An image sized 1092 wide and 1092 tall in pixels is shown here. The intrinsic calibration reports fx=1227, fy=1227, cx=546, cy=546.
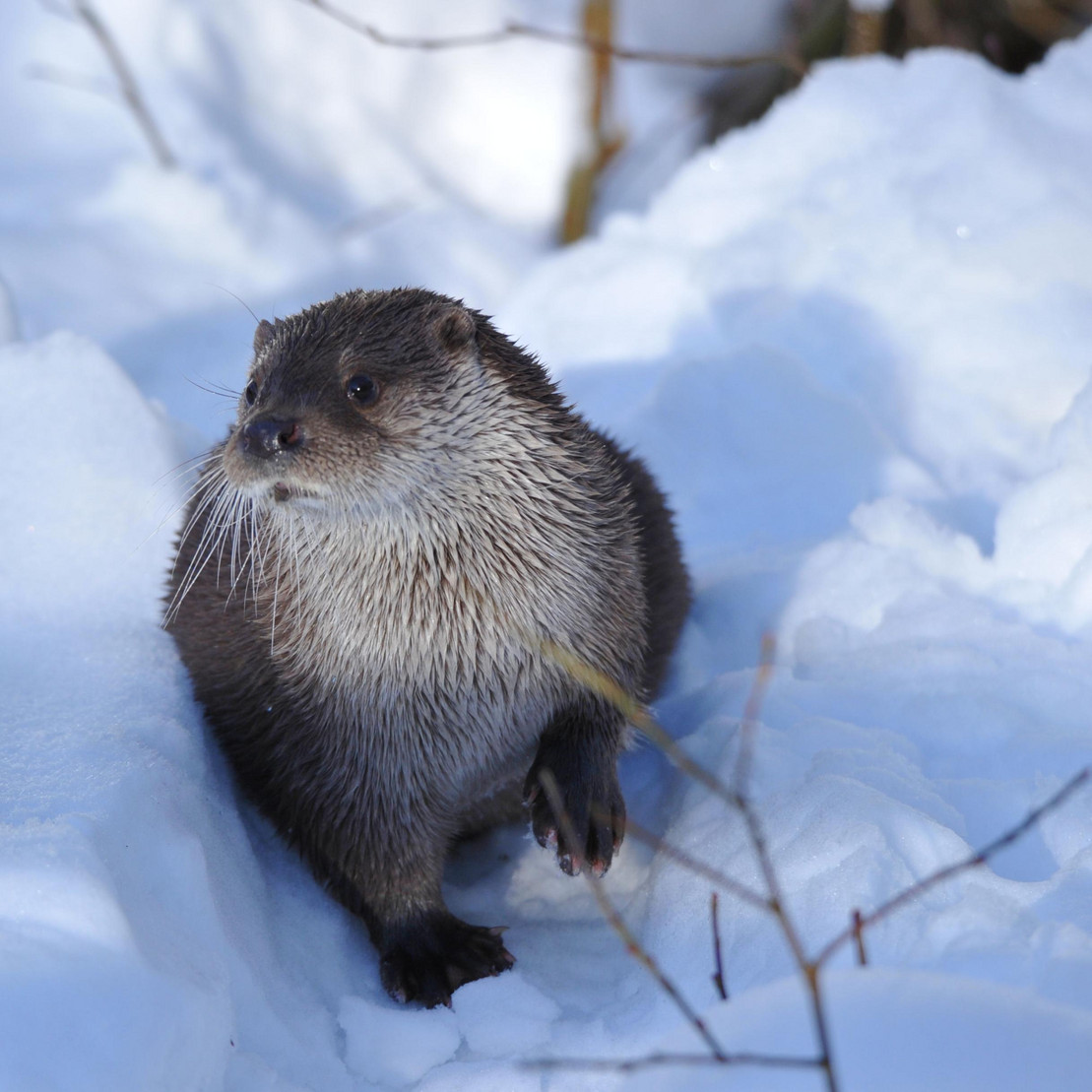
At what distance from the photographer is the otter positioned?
198 cm

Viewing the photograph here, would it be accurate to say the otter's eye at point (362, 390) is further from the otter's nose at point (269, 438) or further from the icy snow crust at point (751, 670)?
the icy snow crust at point (751, 670)

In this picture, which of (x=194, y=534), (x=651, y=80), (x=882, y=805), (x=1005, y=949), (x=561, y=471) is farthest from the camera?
(x=651, y=80)

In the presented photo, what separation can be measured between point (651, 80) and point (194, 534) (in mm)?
4578

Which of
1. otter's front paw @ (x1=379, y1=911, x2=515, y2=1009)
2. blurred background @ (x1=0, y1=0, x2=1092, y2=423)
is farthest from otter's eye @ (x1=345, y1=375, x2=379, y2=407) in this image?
blurred background @ (x1=0, y1=0, x2=1092, y2=423)

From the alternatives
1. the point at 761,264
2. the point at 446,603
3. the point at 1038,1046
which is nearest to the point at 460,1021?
the point at 446,603

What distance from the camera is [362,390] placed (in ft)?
6.35

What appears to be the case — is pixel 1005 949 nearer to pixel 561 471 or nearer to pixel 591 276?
pixel 561 471

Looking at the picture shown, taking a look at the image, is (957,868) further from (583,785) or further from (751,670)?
(751,670)

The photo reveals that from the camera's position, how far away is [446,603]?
2.07 metres

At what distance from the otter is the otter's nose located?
4 centimetres

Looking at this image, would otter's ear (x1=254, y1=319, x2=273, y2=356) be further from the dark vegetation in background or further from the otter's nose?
the dark vegetation in background

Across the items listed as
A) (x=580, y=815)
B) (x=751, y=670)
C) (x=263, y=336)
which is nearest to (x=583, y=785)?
(x=580, y=815)

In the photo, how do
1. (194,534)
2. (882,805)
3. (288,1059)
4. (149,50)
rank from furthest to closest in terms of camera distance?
(149,50) < (194,534) < (882,805) < (288,1059)

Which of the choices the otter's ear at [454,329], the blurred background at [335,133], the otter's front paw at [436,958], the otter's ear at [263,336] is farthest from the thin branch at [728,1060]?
the blurred background at [335,133]
